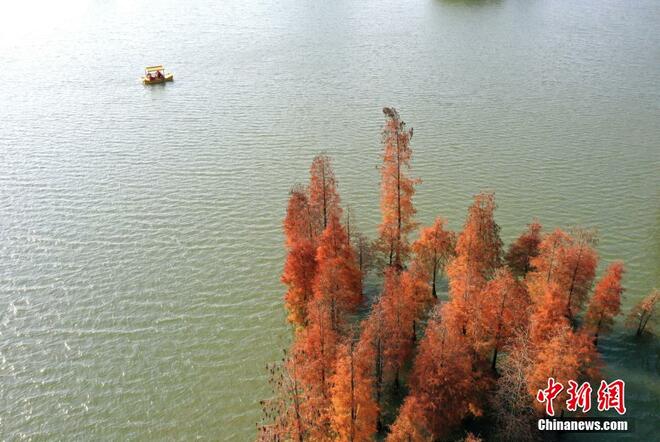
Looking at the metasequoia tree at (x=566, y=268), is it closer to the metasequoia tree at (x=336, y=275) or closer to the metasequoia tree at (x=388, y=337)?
the metasequoia tree at (x=388, y=337)

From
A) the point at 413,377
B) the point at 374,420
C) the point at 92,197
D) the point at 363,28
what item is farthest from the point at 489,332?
the point at 363,28

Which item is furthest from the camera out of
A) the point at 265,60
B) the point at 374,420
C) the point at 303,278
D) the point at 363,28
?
the point at 363,28

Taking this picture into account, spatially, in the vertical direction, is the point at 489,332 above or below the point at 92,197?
below

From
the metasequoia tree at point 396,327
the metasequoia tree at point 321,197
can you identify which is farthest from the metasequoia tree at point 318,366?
the metasequoia tree at point 321,197

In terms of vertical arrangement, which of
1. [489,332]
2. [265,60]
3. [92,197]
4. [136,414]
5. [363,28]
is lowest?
[136,414]

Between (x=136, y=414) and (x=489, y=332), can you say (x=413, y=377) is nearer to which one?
(x=489, y=332)

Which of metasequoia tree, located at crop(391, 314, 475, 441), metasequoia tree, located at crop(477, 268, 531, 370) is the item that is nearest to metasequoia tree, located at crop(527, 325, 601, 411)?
metasequoia tree, located at crop(477, 268, 531, 370)

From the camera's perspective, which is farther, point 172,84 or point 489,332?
point 172,84
